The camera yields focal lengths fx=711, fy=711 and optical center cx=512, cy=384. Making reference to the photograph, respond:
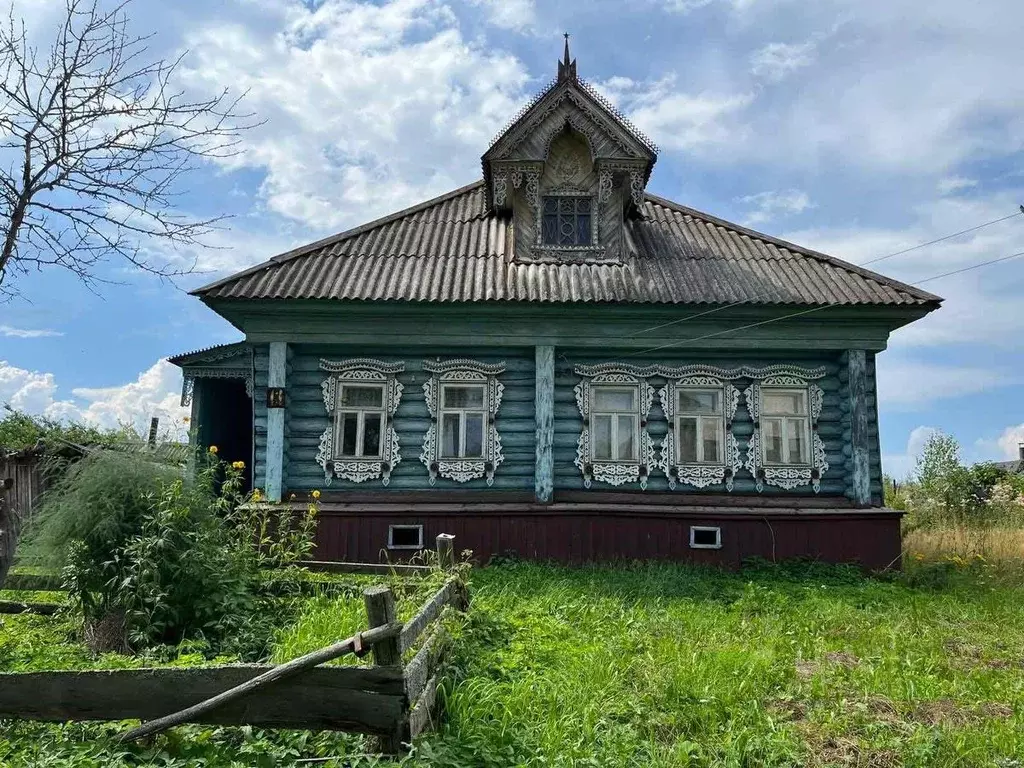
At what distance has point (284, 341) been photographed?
10.1 m

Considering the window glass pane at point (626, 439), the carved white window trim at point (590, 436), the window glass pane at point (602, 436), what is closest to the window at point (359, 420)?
the carved white window trim at point (590, 436)

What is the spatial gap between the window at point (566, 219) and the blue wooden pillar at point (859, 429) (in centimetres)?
443

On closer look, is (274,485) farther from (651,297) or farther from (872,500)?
(872,500)

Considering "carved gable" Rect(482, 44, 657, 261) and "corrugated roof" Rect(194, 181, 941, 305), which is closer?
"corrugated roof" Rect(194, 181, 941, 305)

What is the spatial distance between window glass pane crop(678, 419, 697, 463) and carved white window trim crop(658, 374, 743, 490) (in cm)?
10

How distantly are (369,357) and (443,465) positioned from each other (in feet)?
6.37

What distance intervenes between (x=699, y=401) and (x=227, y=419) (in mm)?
10582

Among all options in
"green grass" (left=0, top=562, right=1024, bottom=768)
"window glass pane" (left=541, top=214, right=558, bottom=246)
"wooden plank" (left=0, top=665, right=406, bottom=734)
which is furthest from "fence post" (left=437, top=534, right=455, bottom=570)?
"window glass pane" (left=541, top=214, right=558, bottom=246)

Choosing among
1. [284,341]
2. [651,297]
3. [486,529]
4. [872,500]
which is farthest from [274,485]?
[872,500]

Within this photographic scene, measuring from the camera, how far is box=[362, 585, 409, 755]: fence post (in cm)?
355

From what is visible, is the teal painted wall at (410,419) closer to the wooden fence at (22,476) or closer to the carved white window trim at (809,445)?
the wooden fence at (22,476)

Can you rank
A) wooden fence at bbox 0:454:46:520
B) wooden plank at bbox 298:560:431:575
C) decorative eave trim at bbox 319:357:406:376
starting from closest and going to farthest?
wooden plank at bbox 298:560:431:575, wooden fence at bbox 0:454:46:520, decorative eave trim at bbox 319:357:406:376

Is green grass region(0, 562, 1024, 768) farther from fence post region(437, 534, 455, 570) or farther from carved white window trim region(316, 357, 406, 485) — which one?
carved white window trim region(316, 357, 406, 485)

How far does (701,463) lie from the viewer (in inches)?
411
